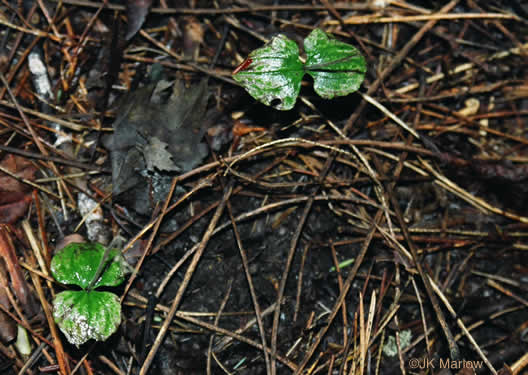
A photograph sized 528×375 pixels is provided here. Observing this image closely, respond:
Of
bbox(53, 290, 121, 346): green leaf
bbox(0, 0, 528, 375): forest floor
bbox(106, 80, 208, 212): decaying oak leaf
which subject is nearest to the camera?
bbox(53, 290, 121, 346): green leaf

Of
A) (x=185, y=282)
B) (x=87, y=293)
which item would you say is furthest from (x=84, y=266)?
(x=185, y=282)

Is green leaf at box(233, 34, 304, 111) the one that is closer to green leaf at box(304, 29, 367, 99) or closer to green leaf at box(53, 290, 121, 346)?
green leaf at box(304, 29, 367, 99)

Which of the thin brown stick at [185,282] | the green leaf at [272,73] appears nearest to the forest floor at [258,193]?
the thin brown stick at [185,282]

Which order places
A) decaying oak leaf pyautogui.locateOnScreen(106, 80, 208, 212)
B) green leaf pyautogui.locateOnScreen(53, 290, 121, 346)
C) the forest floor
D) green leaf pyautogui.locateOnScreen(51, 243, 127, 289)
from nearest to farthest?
1. green leaf pyautogui.locateOnScreen(53, 290, 121, 346)
2. green leaf pyautogui.locateOnScreen(51, 243, 127, 289)
3. the forest floor
4. decaying oak leaf pyautogui.locateOnScreen(106, 80, 208, 212)

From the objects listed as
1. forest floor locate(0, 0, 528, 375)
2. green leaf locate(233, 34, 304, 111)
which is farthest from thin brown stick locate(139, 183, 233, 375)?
green leaf locate(233, 34, 304, 111)

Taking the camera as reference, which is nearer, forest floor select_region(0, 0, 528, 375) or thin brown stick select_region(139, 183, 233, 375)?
thin brown stick select_region(139, 183, 233, 375)

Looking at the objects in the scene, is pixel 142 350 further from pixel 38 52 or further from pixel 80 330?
pixel 38 52

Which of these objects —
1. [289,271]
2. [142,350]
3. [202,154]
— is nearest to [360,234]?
[289,271]
